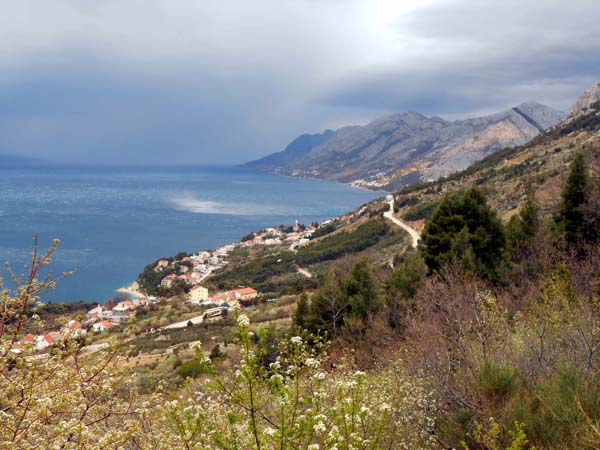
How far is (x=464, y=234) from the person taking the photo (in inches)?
664

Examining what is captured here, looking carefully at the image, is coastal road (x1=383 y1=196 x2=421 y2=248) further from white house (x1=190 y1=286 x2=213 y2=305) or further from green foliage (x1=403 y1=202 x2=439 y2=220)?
white house (x1=190 y1=286 x2=213 y2=305)

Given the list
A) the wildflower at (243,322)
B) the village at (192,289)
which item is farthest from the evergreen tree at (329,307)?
the wildflower at (243,322)

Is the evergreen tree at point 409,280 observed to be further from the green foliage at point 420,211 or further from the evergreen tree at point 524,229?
the green foliage at point 420,211

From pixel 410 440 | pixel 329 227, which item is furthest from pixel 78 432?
pixel 329 227

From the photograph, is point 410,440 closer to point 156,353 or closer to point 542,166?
point 156,353

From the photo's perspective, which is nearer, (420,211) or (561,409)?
(561,409)

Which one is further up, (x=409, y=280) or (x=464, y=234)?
(x=464, y=234)

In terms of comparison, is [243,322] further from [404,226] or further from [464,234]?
[404,226]

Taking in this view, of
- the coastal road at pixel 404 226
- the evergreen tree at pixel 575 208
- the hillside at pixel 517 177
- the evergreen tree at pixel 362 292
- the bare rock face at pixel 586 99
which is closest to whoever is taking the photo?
the evergreen tree at pixel 362 292

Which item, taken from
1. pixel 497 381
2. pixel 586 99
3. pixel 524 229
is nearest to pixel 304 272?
pixel 524 229

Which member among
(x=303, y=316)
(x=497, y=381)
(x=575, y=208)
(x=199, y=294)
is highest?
(x=575, y=208)

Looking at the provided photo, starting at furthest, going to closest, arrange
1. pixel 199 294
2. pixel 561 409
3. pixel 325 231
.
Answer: pixel 325 231, pixel 199 294, pixel 561 409

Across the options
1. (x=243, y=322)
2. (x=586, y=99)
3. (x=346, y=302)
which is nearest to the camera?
(x=243, y=322)

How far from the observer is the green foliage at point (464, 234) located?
1686 centimetres
